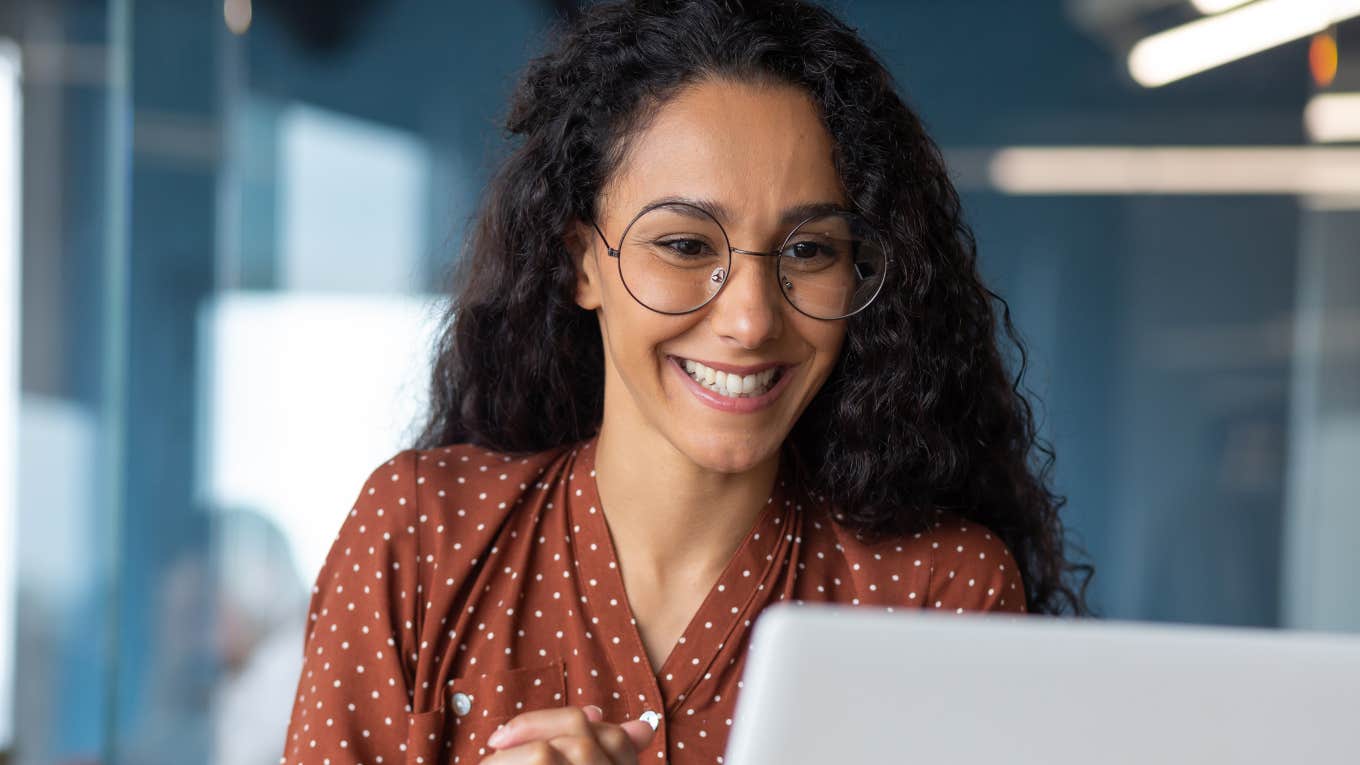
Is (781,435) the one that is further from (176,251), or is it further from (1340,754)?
(176,251)

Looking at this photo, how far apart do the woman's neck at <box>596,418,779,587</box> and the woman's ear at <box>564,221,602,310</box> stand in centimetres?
16

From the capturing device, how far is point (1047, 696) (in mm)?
653

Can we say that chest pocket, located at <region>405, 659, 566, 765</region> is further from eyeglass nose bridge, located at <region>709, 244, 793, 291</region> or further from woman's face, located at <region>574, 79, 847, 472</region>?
eyeglass nose bridge, located at <region>709, 244, 793, 291</region>

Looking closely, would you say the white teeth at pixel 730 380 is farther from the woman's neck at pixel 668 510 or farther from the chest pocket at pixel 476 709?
the chest pocket at pixel 476 709

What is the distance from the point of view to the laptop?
2.13 ft

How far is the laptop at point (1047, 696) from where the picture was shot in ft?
2.13

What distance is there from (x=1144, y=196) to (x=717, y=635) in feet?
8.30

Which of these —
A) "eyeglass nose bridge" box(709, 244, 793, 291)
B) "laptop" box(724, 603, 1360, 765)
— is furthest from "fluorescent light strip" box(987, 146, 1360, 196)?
"laptop" box(724, 603, 1360, 765)

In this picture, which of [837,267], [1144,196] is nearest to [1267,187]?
[1144,196]

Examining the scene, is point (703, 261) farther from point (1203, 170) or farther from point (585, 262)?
point (1203, 170)

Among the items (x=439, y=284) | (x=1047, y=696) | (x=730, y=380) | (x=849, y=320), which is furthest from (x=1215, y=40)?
(x=1047, y=696)

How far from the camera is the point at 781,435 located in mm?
1625

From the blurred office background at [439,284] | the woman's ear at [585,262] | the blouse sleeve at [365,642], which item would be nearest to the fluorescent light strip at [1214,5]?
the blurred office background at [439,284]

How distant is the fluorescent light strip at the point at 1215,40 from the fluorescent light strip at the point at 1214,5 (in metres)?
0.01
